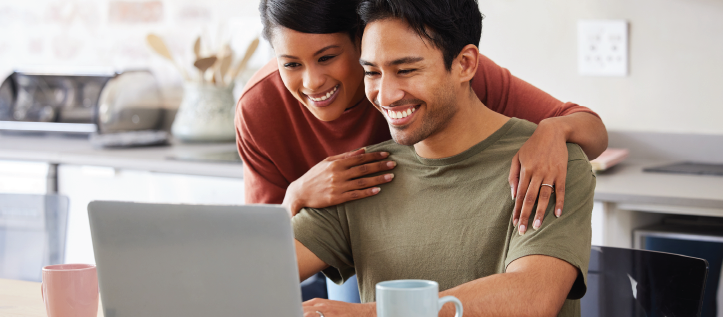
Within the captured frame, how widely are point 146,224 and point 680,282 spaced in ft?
2.67

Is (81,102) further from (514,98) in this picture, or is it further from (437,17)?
(437,17)

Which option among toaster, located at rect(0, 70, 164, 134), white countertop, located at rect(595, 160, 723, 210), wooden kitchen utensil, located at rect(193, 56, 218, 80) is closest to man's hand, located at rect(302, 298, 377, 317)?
white countertop, located at rect(595, 160, 723, 210)

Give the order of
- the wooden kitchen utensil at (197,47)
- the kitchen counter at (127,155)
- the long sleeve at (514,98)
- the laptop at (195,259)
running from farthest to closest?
the wooden kitchen utensil at (197,47), the kitchen counter at (127,155), the long sleeve at (514,98), the laptop at (195,259)

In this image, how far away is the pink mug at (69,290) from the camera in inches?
37.4

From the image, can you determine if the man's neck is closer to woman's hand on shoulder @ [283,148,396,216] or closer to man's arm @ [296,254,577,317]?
woman's hand on shoulder @ [283,148,396,216]

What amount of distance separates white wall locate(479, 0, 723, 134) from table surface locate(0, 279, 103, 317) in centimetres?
153

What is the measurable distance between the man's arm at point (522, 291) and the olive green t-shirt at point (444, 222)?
4 centimetres

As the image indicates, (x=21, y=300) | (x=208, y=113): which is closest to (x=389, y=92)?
(x=21, y=300)

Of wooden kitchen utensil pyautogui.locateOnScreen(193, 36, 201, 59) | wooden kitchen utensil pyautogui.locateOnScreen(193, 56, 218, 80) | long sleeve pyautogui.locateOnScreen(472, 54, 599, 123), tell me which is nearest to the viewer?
long sleeve pyautogui.locateOnScreen(472, 54, 599, 123)

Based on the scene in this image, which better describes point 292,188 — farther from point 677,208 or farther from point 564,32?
point 564,32

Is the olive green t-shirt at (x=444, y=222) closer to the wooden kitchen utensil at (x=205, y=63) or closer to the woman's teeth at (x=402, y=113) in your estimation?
the woman's teeth at (x=402, y=113)

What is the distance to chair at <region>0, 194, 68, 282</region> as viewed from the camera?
1655mm

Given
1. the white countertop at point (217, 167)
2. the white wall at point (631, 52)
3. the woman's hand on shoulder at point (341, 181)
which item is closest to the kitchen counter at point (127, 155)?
the white countertop at point (217, 167)

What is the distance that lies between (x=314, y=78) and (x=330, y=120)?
5.7 inches
